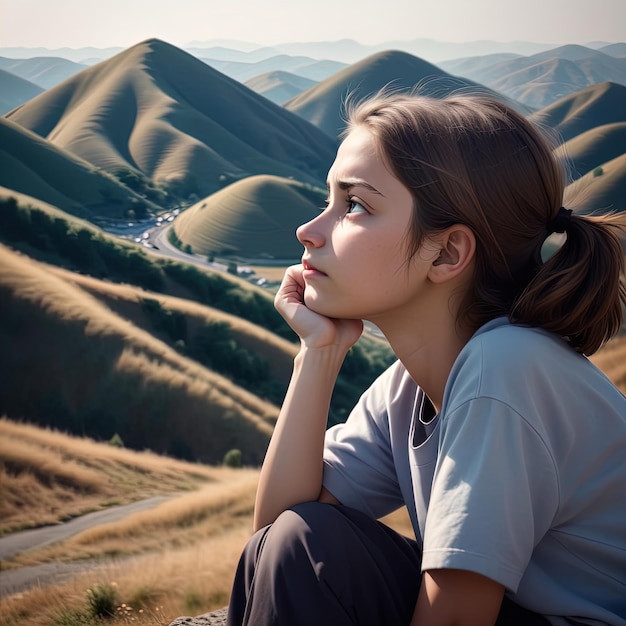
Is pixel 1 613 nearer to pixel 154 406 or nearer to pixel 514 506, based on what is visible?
pixel 514 506

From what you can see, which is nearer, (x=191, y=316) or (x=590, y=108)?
(x=191, y=316)

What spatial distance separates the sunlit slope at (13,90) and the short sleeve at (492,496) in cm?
13350

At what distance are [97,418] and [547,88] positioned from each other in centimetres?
6732

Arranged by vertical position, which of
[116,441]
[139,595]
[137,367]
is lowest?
[116,441]

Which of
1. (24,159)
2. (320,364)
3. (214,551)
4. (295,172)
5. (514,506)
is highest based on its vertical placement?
(514,506)

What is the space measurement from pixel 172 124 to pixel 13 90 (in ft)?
153

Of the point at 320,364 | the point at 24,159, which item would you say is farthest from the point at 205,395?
the point at 24,159

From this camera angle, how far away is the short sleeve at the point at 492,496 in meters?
1.74

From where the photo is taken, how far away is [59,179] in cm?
7069

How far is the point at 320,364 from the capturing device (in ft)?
8.63

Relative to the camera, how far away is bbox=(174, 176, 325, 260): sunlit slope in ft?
236

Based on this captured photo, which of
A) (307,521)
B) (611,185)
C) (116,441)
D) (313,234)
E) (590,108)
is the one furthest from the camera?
(590,108)

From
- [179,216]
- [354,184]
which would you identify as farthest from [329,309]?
[179,216]

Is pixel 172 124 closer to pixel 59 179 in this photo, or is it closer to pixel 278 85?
pixel 59 179
